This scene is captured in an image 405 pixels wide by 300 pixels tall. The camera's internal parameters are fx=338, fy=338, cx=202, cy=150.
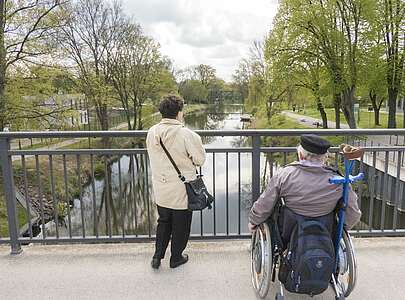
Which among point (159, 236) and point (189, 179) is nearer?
point (189, 179)

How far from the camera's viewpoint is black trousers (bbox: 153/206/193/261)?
2.69 meters

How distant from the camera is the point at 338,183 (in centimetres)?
198

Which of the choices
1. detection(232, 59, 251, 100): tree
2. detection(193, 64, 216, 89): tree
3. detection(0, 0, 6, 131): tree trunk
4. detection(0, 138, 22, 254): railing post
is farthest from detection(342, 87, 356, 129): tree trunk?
detection(193, 64, 216, 89): tree

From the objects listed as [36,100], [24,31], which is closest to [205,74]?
[36,100]

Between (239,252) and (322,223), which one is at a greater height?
(322,223)

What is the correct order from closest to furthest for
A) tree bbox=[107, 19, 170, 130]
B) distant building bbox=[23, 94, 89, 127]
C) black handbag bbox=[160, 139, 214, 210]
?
black handbag bbox=[160, 139, 214, 210], distant building bbox=[23, 94, 89, 127], tree bbox=[107, 19, 170, 130]

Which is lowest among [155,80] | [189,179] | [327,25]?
[189,179]

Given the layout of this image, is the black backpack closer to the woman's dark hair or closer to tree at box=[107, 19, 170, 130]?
the woman's dark hair

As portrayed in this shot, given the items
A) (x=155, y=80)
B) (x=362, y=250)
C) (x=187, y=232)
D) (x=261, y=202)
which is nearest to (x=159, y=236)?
(x=187, y=232)

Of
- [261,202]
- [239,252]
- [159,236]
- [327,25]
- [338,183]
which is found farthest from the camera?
[327,25]

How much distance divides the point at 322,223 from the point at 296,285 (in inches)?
15.8

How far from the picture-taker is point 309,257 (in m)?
1.94

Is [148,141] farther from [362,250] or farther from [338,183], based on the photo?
[362,250]

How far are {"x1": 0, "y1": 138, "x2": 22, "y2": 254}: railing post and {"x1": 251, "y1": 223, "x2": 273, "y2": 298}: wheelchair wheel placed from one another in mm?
2221
